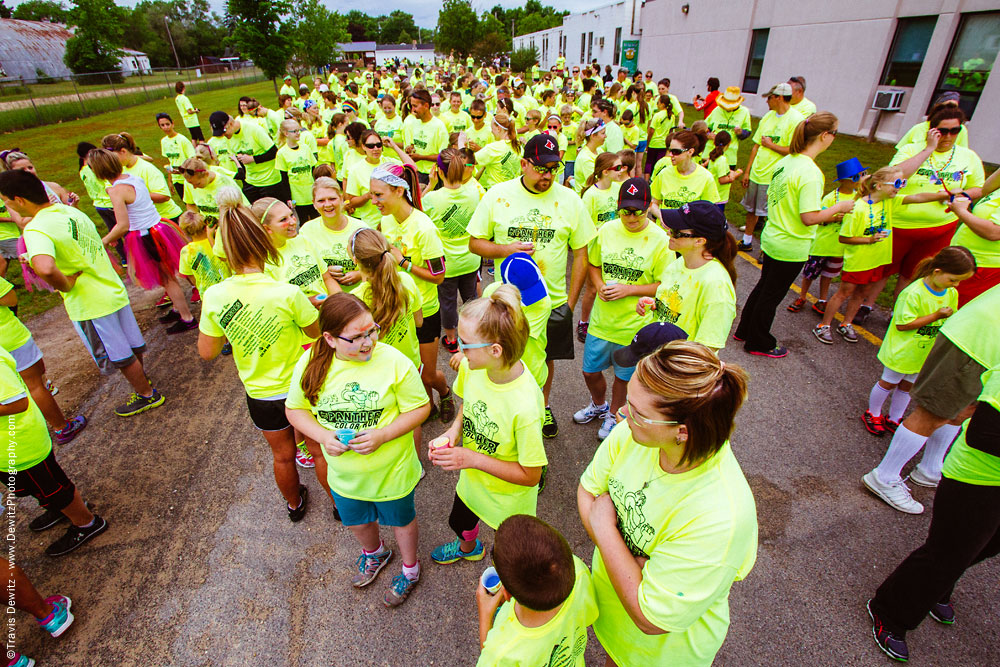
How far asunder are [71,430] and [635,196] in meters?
5.79

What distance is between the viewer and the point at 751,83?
20141 millimetres

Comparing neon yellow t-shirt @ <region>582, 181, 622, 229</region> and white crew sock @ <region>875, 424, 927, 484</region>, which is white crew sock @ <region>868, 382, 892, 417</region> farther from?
neon yellow t-shirt @ <region>582, 181, 622, 229</region>

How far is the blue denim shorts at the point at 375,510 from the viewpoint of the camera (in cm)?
281

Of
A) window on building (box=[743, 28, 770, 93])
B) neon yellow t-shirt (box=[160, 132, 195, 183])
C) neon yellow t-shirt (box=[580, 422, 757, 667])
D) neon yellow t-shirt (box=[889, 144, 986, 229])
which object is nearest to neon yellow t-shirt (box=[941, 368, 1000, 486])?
neon yellow t-shirt (box=[580, 422, 757, 667])

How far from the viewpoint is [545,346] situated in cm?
383

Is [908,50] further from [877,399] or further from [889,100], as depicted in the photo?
[877,399]

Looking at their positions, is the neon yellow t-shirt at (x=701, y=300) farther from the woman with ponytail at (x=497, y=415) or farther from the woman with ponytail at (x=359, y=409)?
the woman with ponytail at (x=359, y=409)

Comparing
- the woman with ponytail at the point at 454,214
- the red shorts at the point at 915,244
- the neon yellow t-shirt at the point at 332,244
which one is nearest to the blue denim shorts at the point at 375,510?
the neon yellow t-shirt at the point at 332,244

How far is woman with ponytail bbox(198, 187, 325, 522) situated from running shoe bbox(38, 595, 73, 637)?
1.55 metres

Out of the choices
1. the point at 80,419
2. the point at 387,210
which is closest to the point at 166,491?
the point at 80,419

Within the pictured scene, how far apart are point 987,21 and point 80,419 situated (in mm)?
19264

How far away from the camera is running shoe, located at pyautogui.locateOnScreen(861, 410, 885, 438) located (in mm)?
4289

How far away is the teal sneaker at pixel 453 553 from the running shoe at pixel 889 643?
2449 millimetres

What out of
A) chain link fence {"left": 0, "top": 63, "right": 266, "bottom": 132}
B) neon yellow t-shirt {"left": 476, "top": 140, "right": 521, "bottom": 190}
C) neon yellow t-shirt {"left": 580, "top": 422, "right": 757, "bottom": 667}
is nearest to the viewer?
neon yellow t-shirt {"left": 580, "top": 422, "right": 757, "bottom": 667}
